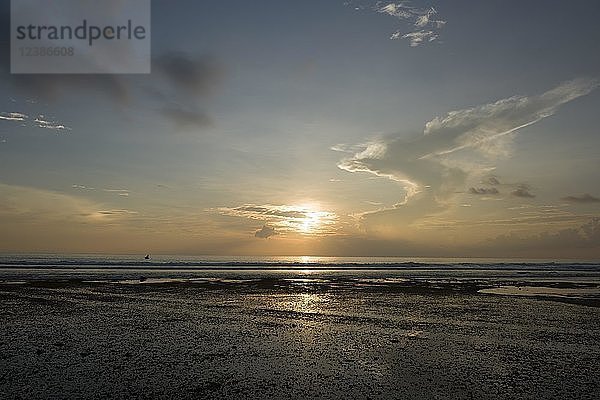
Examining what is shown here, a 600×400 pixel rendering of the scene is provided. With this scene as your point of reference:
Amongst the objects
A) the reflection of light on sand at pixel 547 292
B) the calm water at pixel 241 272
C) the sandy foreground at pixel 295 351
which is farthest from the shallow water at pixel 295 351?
the calm water at pixel 241 272

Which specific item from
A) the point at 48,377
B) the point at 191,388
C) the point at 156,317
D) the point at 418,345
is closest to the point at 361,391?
the point at 191,388

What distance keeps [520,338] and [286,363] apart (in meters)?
12.3

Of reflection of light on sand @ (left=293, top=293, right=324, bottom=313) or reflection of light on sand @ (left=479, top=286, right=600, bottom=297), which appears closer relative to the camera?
reflection of light on sand @ (left=293, top=293, right=324, bottom=313)

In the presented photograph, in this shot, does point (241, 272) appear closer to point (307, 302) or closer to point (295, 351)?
point (307, 302)

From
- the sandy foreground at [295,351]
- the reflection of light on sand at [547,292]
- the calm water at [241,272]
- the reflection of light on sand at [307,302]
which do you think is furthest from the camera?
the calm water at [241,272]

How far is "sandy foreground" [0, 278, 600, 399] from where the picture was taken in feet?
42.7

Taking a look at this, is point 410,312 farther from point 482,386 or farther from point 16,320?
point 16,320

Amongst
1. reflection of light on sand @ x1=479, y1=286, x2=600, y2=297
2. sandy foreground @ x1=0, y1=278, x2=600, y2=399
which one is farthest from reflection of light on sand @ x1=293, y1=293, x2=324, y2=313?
reflection of light on sand @ x1=479, y1=286, x2=600, y2=297

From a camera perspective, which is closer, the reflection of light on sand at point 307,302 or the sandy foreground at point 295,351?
the sandy foreground at point 295,351

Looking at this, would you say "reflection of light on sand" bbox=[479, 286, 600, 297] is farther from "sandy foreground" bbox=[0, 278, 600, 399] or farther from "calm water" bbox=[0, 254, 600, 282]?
"calm water" bbox=[0, 254, 600, 282]

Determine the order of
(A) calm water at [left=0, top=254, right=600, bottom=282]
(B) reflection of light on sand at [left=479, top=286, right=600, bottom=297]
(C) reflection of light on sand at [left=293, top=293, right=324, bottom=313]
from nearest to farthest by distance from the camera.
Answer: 1. (C) reflection of light on sand at [left=293, top=293, right=324, bottom=313]
2. (B) reflection of light on sand at [left=479, top=286, right=600, bottom=297]
3. (A) calm water at [left=0, top=254, right=600, bottom=282]

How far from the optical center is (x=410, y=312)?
2977 centimetres

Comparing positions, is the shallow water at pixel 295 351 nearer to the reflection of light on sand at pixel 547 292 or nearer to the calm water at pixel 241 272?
the reflection of light on sand at pixel 547 292

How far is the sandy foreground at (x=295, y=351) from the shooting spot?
512 inches
